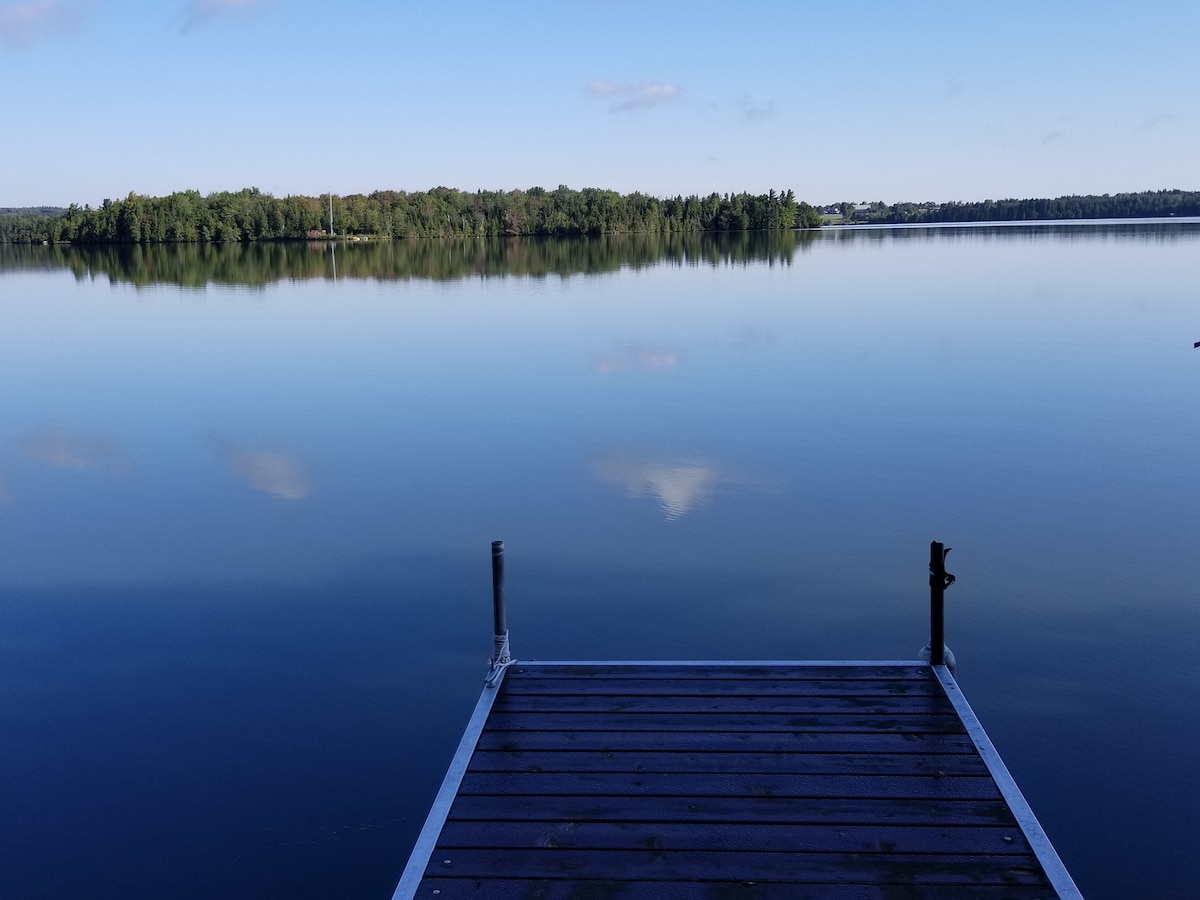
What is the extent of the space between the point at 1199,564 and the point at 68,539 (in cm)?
1044

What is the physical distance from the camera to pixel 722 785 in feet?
15.0

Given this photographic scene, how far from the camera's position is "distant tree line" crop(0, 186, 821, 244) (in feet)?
310

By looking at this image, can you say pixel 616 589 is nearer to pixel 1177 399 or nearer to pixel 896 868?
pixel 896 868

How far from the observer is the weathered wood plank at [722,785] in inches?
176

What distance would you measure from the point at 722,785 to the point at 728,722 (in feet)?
2.13

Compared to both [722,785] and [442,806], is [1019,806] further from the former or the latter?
[442,806]

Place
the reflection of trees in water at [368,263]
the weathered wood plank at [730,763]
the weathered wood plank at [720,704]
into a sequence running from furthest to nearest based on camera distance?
the reflection of trees in water at [368,263], the weathered wood plank at [720,704], the weathered wood plank at [730,763]

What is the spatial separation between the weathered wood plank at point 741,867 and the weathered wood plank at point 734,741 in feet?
2.79

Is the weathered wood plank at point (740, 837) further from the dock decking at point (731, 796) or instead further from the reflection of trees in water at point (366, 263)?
the reflection of trees in water at point (366, 263)

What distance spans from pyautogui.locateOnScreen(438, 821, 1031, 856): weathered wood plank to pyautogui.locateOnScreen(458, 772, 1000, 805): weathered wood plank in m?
0.24

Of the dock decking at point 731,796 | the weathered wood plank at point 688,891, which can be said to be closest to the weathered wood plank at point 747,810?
the dock decking at point 731,796

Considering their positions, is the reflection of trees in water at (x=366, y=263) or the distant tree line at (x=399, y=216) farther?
the distant tree line at (x=399, y=216)

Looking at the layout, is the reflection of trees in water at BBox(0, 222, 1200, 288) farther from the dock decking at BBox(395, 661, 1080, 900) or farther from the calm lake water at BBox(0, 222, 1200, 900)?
the dock decking at BBox(395, 661, 1080, 900)

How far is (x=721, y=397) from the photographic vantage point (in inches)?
645
